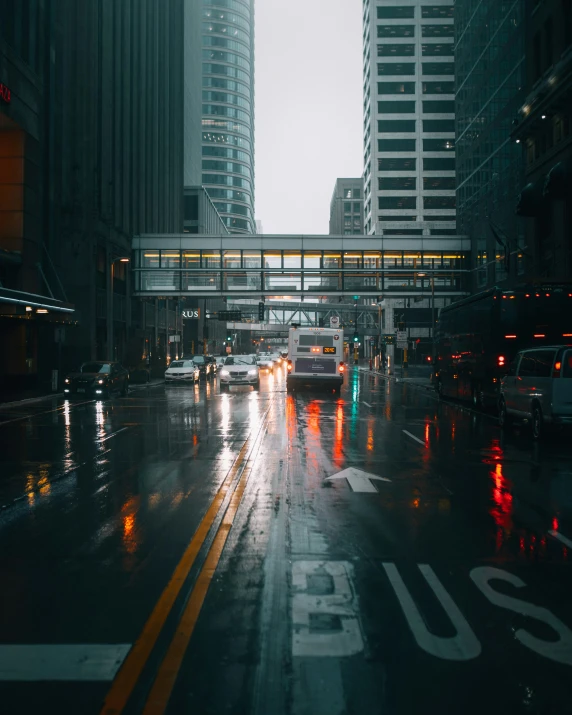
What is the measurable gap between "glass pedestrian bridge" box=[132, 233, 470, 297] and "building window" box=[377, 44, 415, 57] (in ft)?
209

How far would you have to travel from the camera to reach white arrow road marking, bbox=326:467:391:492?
36.1ft

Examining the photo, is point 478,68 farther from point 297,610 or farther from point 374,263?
point 297,610

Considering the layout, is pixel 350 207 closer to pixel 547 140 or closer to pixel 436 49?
pixel 436 49

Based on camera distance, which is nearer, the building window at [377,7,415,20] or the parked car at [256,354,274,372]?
the parked car at [256,354,274,372]

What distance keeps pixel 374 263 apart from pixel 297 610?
56.1 meters

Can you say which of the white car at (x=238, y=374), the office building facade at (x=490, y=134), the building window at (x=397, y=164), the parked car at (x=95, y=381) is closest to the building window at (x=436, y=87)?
the building window at (x=397, y=164)

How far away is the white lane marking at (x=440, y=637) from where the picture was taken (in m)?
4.95

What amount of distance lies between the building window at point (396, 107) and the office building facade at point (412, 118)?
15 centimetres

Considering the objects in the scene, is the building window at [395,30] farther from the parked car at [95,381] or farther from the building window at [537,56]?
the parked car at [95,381]

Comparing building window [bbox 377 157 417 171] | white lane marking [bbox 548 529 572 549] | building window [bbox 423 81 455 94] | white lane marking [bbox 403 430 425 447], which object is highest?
A: building window [bbox 423 81 455 94]

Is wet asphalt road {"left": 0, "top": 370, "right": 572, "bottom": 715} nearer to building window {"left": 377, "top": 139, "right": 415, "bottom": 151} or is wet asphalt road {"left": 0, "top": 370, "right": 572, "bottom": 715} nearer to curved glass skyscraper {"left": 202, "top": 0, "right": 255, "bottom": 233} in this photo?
building window {"left": 377, "top": 139, "right": 415, "bottom": 151}

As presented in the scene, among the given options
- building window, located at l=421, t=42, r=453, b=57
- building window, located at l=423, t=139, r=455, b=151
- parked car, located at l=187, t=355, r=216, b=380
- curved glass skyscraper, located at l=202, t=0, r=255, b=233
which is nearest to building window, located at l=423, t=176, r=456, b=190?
building window, located at l=423, t=139, r=455, b=151

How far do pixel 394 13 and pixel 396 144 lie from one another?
20.7 metres

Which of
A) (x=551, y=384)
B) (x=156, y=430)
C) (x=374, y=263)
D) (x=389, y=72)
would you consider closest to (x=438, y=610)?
(x=551, y=384)
